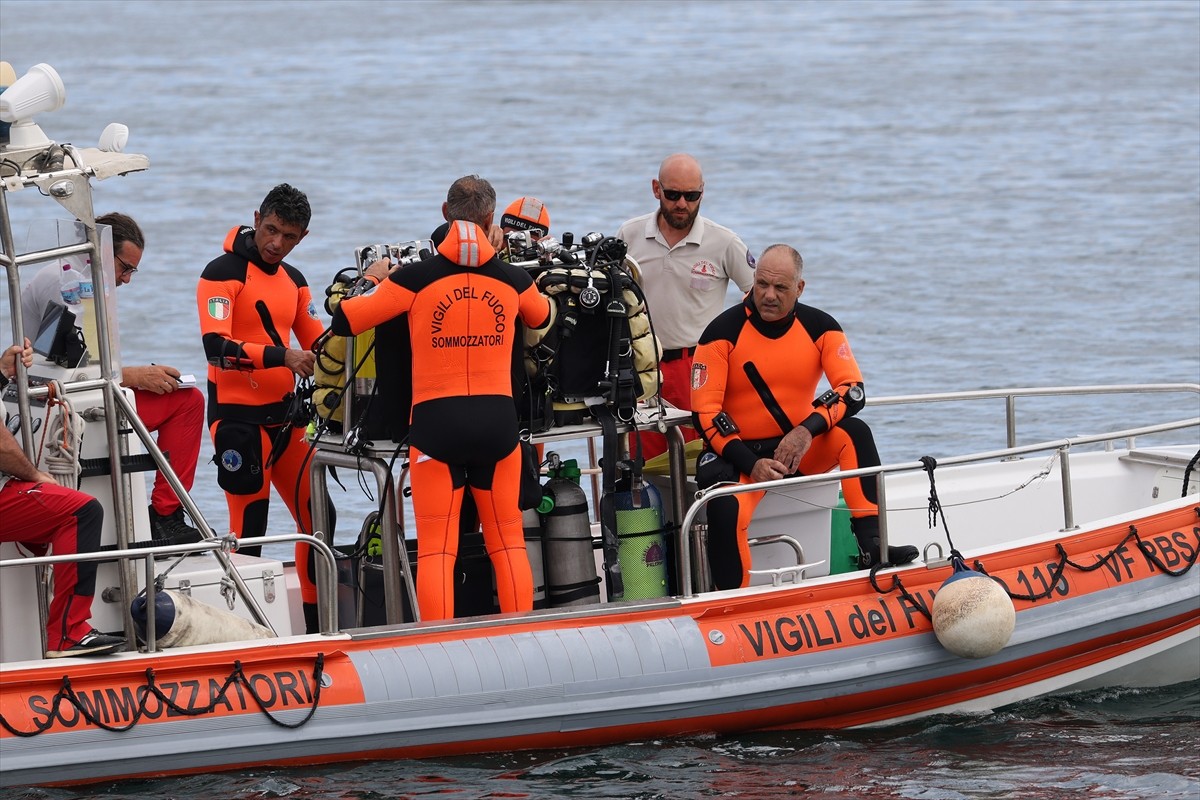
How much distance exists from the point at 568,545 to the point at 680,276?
149 centimetres

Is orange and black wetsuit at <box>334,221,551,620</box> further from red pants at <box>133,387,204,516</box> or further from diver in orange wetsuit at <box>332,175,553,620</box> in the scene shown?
red pants at <box>133,387,204,516</box>

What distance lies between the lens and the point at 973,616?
7.09 metres

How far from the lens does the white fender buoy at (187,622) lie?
665cm

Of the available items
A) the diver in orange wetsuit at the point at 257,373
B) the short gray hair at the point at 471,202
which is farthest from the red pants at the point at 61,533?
the short gray hair at the point at 471,202

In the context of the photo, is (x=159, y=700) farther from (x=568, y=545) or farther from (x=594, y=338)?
(x=594, y=338)

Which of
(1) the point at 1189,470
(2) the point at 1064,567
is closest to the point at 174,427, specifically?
(2) the point at 1064,567

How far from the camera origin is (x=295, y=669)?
A: 675cm

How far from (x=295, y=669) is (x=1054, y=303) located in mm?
16046

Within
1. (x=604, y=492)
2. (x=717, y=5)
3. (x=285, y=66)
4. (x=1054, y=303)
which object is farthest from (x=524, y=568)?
(x=717, y=5)

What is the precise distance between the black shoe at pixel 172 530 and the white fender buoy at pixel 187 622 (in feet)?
1.67

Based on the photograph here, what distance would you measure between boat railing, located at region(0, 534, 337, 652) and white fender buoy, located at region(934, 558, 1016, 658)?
2.37 m

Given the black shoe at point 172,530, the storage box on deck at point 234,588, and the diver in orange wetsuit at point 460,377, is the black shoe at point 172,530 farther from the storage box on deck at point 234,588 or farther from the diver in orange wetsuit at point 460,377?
the diver in orange wetsuit at point 460,377

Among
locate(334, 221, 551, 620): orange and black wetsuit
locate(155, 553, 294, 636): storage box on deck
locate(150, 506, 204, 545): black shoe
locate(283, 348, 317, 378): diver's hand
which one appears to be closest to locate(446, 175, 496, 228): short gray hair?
locate(334, 221, 551, 620): orange and black wetsuit

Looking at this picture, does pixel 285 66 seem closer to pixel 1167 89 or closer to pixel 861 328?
pixel 1167 89
